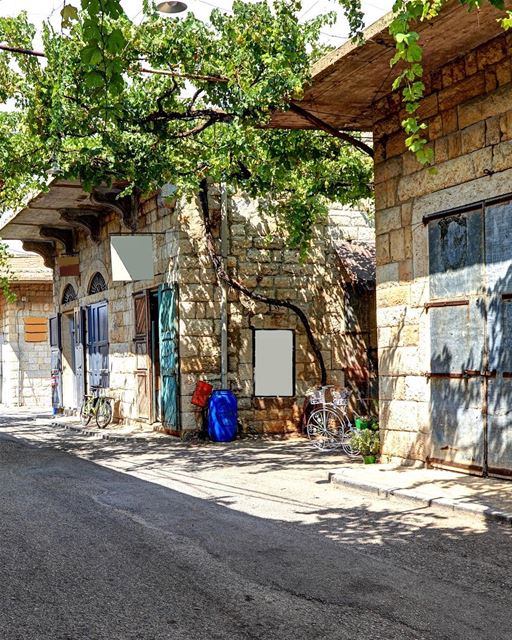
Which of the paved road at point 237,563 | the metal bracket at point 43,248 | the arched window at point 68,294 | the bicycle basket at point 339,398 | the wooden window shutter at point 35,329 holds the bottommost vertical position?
the paved road at point 237,563

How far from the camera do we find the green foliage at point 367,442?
10844 mm

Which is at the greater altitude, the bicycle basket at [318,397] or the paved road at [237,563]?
the bicycle basket at [318,397]

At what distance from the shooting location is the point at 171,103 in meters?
10.1

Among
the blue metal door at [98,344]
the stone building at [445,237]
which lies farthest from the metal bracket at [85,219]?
the stone building at [445,237]

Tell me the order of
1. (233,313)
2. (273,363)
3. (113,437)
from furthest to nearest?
(113,437) < (273,363) < (233,313)

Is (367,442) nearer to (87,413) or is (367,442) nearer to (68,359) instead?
(87,413)

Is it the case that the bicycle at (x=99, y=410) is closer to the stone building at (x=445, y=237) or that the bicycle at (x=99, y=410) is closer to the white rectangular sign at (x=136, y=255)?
the white rectangular sign at (x=136, y=255)

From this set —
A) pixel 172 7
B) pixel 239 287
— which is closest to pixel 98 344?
pixel 239 287

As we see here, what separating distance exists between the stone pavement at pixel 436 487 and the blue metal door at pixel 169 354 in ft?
17.5

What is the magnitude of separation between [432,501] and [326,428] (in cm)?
571

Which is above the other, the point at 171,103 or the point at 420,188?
the point at 171,103

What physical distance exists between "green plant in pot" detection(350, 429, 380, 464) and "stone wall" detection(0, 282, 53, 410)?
16.7 meters

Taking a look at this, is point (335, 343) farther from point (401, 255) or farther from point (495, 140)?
point (495, 140)

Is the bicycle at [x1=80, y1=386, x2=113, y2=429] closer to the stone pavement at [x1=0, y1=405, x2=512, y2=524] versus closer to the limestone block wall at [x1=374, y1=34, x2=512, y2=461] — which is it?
the stone pavement at [x1=0, y1=405, x2=512, y2=524]
